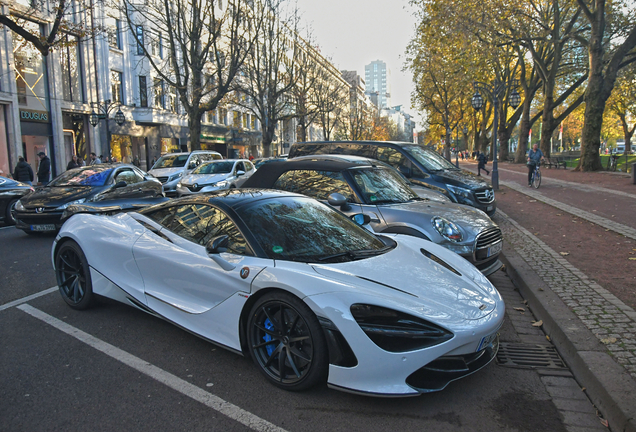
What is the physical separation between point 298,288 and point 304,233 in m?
0.86

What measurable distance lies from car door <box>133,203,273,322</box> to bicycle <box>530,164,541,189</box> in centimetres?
1652

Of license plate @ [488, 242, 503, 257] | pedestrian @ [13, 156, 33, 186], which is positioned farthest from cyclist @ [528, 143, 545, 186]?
pedestrian @ [13, 156, 33, 186]

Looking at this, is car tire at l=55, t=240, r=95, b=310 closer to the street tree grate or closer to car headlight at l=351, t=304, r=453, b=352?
car headlight at l=351, t=304, r=453, b=352

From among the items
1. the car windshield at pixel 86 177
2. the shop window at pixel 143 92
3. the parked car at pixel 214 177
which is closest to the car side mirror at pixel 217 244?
the car windshield at pixel 86 177

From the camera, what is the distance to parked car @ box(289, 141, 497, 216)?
9.75 metres

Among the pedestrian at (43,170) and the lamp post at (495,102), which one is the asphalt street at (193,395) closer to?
the lamp post at (495,102)

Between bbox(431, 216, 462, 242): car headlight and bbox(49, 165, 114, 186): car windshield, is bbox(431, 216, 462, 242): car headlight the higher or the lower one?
the lower one

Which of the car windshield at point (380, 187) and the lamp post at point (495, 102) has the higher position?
the lamp post at point (495, 102)

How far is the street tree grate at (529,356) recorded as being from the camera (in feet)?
12.3

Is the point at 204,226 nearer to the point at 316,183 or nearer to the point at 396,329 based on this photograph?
the point at 396,329

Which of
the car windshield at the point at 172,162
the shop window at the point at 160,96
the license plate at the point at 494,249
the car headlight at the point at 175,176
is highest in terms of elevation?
the shop window at the point at 160,96

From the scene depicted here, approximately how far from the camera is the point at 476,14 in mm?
20734

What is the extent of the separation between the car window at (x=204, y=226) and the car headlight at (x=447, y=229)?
2.83 meters

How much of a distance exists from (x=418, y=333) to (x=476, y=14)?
21.5m
